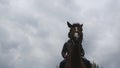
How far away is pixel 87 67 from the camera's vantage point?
16.6 meters

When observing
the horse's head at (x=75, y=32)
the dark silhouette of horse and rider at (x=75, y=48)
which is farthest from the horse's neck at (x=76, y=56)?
the horse's head at (x=75, y=32)

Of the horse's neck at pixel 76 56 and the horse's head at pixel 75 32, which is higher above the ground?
the horse's head at pixel 75 32

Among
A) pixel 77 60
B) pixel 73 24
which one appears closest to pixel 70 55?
pixel 77 60

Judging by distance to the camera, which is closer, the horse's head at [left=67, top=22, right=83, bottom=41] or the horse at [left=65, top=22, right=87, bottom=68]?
the horse's head at [left=67, top=22, right=83, bottom=41]

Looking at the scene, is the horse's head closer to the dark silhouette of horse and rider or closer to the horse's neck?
the dark silhouette of horse and rider

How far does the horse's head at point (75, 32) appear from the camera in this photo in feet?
43.7

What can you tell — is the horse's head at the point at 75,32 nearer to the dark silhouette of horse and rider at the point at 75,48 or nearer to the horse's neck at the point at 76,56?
the dark silhouette of horse and rider at the point at 75,48

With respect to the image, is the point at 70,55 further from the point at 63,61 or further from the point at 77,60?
the point at 63,61

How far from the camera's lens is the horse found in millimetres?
13472

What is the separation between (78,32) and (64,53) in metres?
2.79

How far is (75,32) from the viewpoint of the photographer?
13602 millimetres

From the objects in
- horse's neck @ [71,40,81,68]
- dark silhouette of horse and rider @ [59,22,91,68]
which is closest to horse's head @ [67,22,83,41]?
dark silhouette of horse and rider @ [59,22,91,68]

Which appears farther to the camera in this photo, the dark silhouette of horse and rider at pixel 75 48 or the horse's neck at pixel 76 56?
the horse's neck at pixel 76 56

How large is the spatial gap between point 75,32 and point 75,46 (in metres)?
0.65
